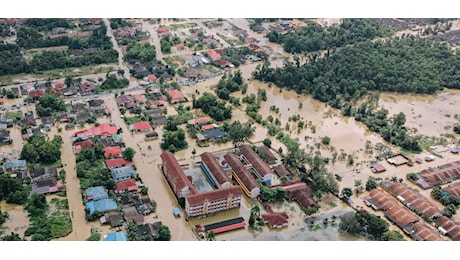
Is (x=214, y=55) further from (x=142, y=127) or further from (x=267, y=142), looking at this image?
(x=267, y=142)

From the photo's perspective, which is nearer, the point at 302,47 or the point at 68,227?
Answer: the point at 68,227

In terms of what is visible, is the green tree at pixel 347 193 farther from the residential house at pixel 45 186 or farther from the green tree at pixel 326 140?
the residential house at pixel 45 186

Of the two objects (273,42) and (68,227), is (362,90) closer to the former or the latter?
(273,42)

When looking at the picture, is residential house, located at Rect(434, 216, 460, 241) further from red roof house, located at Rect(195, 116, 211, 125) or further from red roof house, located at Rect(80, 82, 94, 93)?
red roof house, located at Rect(80, 82, 94, 93)

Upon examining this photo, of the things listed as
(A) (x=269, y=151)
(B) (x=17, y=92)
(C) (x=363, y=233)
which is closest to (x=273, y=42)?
(A) (x=269, y=151)

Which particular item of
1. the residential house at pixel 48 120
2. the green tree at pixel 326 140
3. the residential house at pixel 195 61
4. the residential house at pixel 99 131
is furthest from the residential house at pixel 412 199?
the residential house at pixel 48 120

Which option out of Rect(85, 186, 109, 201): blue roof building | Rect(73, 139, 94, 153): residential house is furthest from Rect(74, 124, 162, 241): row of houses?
Rect(73, 139, 94, 153): residential house
